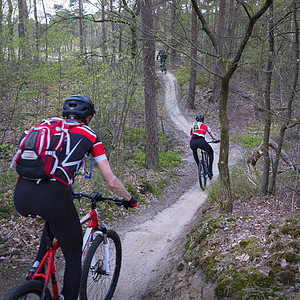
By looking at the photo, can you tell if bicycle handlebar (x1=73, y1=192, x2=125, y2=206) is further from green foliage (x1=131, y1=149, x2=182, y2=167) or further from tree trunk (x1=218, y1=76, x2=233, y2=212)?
green foliage (x1=131, y1=149, x2=182, y2=167)

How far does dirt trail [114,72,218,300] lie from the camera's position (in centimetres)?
465

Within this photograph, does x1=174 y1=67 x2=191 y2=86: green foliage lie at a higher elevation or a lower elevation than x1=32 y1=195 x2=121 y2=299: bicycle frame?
higher

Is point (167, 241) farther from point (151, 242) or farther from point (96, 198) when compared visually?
point (96, 198)

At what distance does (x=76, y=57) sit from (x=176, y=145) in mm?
8549

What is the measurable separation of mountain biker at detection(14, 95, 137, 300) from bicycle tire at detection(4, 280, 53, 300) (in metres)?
0.14

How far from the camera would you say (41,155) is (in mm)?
2604

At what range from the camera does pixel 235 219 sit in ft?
17.2

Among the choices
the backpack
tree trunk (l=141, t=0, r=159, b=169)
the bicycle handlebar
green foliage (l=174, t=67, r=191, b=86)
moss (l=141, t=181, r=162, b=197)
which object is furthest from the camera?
green foliage (l=174, t=67, r=191, b=86)

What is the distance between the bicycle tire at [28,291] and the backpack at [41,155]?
878 millimetres

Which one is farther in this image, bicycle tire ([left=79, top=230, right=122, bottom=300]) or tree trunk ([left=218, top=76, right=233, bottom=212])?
tree trunk ([left=218, top=76, right=233, bottom=212])

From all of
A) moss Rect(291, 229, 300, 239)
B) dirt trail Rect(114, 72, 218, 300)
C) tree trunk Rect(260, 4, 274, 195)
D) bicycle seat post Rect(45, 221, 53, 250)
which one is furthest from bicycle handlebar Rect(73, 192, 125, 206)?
tree trunk Rect(260, 4, 274, 195)

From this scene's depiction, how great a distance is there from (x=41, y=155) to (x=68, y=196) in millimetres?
472

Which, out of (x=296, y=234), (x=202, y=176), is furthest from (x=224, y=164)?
(x=202, y=176)

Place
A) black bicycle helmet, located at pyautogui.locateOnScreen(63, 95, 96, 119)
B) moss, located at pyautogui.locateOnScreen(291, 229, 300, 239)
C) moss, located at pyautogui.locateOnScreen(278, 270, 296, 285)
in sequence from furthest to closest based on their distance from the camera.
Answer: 1. moss, located at pyautogui.locateOnScreen(291, 229, 300, 239)
2. moss, located at pyautogui.locateOnScreen(278, 270, 296, 285)
3. black bicycle helmet, located at pyautogui.locateOnScreen(63, 95, 96, 119)
